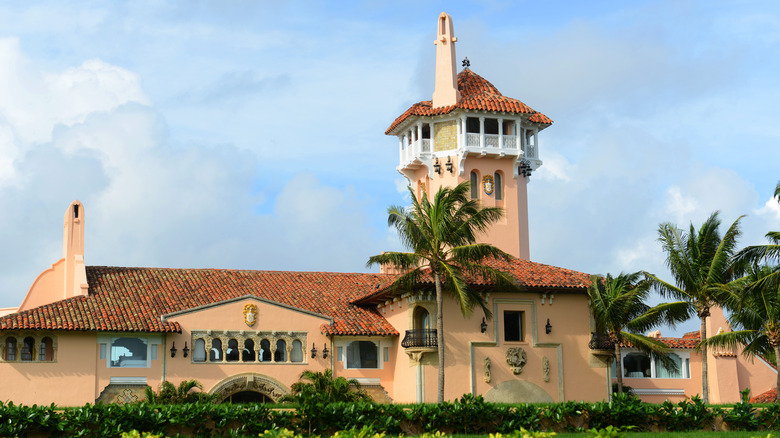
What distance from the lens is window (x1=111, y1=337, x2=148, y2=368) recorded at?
38531mm

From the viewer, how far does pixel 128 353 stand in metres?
38.7

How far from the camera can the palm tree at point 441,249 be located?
3648 cm

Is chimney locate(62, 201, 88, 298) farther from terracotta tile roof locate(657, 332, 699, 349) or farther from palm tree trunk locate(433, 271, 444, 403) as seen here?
terracotta tile roof locate(657, 332, 699, 349)

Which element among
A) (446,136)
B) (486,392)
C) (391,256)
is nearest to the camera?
(391,256)

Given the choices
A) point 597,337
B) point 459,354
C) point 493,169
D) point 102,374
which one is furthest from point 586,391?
point 102,374

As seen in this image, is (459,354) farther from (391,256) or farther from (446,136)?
(446,136)

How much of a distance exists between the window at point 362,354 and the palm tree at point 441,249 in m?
4.98

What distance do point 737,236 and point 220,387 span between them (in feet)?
69.8

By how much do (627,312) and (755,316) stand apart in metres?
5.27

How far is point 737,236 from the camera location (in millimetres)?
39594

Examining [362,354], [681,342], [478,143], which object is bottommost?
[362,354]

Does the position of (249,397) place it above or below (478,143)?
below

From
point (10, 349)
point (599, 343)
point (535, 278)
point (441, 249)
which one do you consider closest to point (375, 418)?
point (441, 249)

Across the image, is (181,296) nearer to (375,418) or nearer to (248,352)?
(248,352)
